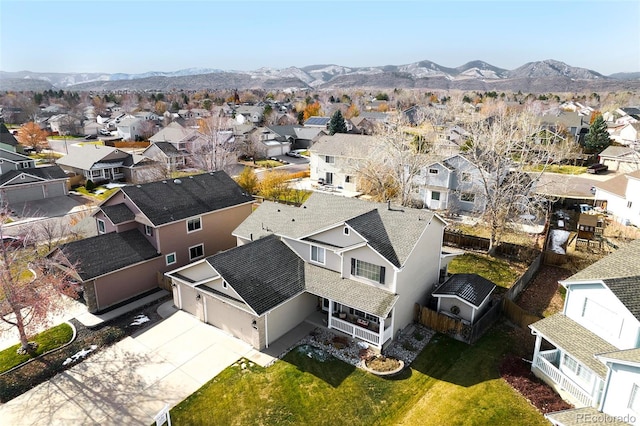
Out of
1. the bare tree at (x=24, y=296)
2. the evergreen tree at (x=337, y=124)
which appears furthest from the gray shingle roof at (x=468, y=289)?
the evergreen tree at (x=337, y=124)

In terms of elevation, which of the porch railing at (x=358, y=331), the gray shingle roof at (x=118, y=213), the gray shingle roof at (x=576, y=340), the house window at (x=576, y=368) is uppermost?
the gray shingle roof at (x=118, y=213)

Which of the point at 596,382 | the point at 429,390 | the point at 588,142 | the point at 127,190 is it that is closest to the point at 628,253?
the point at 596,382

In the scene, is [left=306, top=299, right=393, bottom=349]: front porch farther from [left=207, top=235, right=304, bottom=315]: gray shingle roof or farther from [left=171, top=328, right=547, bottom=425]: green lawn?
[left=207, top=235, right=304, bottom=315]: gray shingle roof

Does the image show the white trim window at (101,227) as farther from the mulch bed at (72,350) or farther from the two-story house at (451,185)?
the two-story house at (451,185)

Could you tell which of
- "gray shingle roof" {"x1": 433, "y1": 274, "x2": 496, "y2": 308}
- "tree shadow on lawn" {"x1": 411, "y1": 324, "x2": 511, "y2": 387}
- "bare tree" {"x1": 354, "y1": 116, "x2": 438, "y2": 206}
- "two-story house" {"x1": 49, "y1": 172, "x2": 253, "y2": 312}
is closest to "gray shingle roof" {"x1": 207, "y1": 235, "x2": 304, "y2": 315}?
"tree shadow on lawn" {"x1": 411, "y1": 324, "x2": 511, "y2": 387}

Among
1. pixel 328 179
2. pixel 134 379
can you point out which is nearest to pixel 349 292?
pixel 134 379

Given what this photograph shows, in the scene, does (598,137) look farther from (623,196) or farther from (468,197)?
(468,197)
